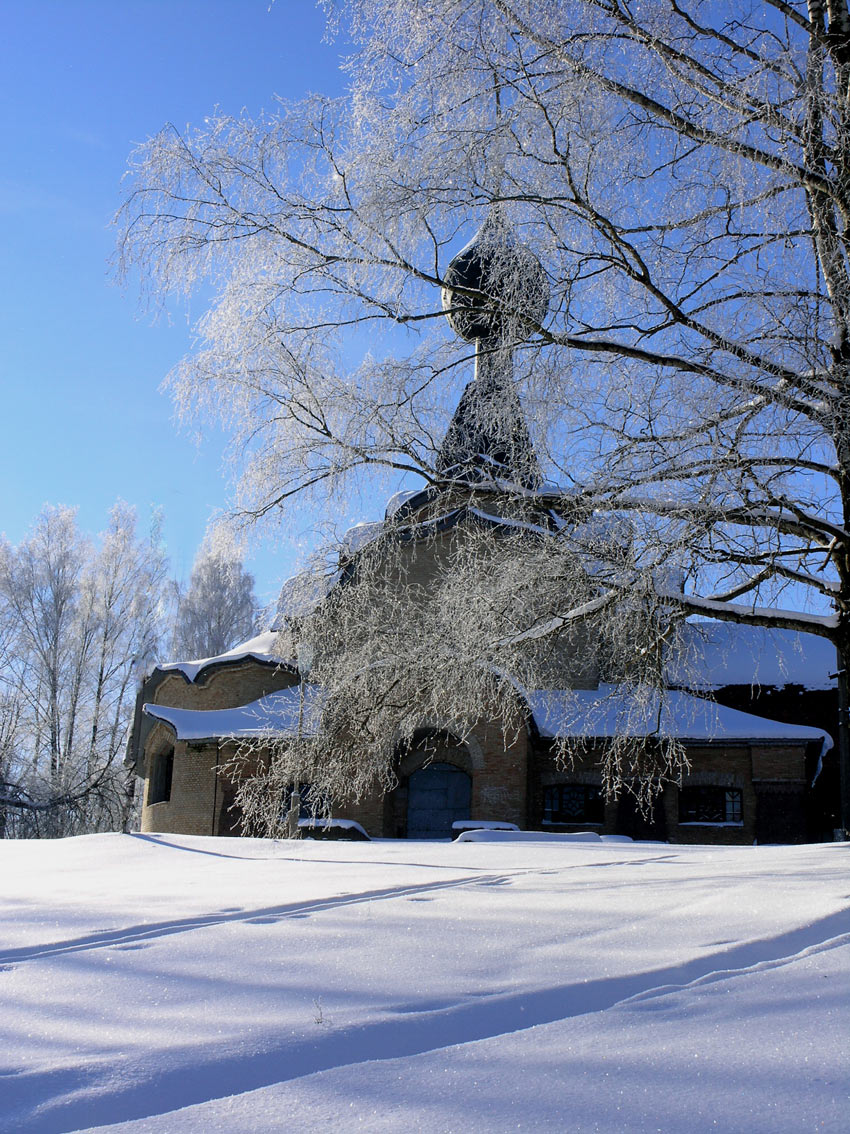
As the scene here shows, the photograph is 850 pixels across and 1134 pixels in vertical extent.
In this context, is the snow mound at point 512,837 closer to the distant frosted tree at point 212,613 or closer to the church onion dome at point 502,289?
the church onion dome at point 502,289

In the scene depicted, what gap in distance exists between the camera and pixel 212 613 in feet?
120

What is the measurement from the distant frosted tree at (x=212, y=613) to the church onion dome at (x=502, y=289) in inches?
1140

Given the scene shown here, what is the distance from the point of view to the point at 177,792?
18047 mm

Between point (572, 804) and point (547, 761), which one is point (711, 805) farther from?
point (547, 761)

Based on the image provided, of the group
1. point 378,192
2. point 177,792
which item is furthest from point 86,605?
point 378,192

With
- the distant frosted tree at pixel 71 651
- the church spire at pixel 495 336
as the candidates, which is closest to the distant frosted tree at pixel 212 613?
the distant frosted tree at pixel 71 651

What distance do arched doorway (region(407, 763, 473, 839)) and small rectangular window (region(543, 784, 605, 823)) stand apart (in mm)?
1779

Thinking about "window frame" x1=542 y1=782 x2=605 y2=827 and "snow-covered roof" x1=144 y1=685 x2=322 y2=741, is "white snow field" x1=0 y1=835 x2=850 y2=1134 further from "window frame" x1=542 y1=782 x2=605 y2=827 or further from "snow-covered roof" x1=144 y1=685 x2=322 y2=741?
"window frame" x1=542 y1=782 x2=605 y2=827

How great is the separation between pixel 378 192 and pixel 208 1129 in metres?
6.59

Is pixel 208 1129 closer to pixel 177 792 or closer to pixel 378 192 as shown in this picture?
pixel 378 192

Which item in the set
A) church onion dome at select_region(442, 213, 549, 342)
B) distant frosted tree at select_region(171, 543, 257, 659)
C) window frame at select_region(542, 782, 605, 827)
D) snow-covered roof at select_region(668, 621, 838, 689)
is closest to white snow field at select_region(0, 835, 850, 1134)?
church onion dome at select_region(442, 213, 549, 342)

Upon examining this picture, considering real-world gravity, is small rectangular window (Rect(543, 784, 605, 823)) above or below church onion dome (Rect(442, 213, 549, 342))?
below

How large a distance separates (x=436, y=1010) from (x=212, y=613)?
35.2m

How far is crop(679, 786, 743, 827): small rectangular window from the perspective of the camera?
1716 centimetres
